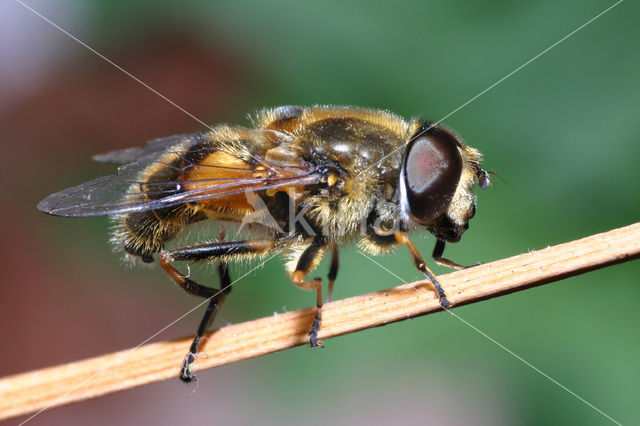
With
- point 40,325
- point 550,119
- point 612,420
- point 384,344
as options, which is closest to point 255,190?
point 384,344

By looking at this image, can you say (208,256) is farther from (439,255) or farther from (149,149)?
(439,255)

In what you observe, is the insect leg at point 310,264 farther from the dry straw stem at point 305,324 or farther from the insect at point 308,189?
the dry straw stem at point 305,324

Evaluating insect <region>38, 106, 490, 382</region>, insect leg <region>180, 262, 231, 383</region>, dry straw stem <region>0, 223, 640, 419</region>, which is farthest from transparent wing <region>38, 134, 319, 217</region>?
dry straw stem <region>0, 223, 640, 419</region>

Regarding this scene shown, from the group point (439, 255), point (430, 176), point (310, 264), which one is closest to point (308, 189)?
point (310, 264)

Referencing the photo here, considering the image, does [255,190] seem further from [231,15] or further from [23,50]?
[23,50]

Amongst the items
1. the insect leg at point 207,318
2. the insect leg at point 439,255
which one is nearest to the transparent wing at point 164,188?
the insect leg at point 207,318

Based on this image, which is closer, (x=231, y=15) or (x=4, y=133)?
(x=231, y=15)
